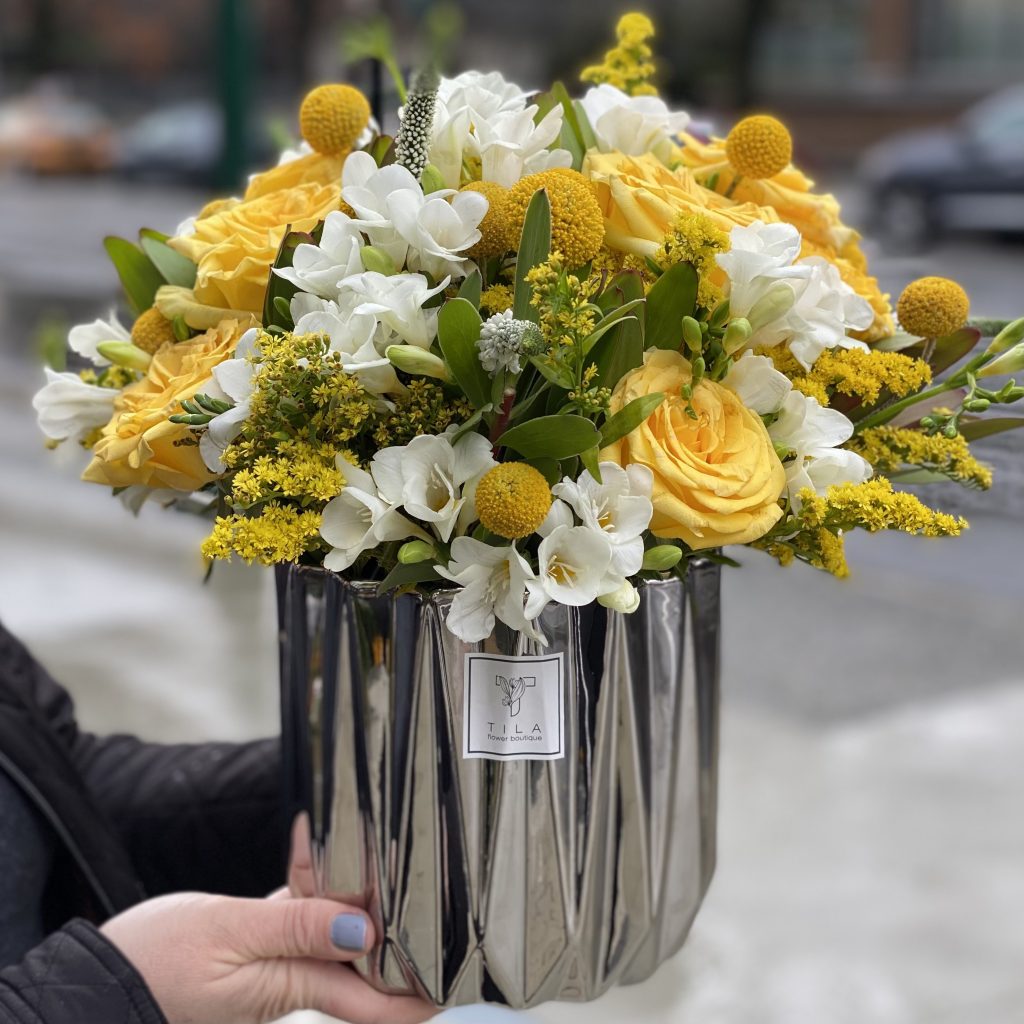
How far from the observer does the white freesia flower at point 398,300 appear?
0.81 meters

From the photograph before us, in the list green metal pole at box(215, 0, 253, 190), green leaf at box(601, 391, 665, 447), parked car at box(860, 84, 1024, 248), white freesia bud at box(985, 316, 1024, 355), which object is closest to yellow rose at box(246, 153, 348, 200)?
green leaf at box(601, 391, 665, 447)

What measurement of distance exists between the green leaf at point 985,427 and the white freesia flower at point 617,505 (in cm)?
31

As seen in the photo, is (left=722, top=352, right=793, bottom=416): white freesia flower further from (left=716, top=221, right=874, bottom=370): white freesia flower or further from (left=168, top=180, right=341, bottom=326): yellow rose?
(left=168, top=180, right=341, bottom=326): yellow rose

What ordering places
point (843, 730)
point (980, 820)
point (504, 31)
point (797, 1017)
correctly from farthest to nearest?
point (504, 31)
point (843, 730)
point (980, 820)
point (797, 1017)

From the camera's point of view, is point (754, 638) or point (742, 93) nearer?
point (754, 638)

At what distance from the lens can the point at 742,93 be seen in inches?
741

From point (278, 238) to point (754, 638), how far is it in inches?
121

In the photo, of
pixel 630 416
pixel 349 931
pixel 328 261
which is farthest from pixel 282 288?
pixel 349 931

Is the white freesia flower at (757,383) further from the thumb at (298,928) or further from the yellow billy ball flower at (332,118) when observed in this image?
the thumb at (298,928)

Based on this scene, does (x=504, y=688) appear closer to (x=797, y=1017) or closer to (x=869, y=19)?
(x=797, y=1017)

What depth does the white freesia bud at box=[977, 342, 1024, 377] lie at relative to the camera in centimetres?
92

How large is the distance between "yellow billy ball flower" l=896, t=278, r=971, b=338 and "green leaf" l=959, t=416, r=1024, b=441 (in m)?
0.07

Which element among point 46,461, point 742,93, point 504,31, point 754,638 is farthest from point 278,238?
point 504,31

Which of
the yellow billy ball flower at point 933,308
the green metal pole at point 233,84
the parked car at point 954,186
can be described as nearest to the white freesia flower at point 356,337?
the yellow billy ball flower at point 933,308
